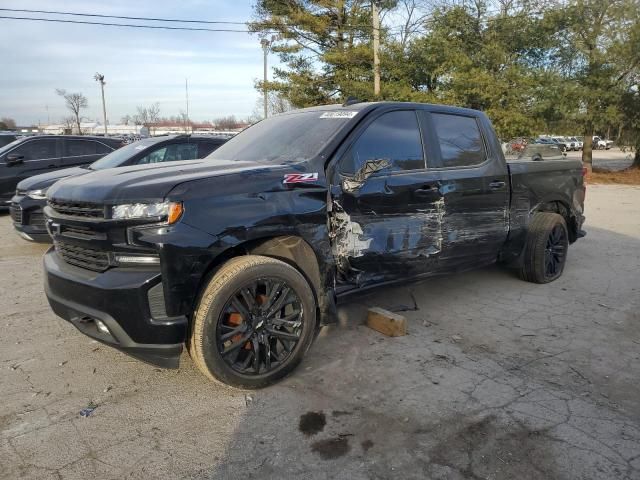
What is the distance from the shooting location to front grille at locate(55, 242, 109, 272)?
2963mm

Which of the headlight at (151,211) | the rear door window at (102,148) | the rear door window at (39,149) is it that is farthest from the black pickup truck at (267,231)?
the rear door window at (39,149)

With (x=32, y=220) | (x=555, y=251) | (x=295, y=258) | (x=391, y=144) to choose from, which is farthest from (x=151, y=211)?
Answer: (x=32, y=220)

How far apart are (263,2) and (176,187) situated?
24.4 metres

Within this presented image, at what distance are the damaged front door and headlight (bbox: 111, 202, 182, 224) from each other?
114cm

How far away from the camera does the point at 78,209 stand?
9.98 ft

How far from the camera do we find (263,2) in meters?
24.5

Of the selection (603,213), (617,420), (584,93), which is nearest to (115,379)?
(617,420)

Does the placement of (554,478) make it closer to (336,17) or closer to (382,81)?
(382,81)

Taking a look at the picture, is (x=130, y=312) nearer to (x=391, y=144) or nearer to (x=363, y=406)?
(x=363, y=406)

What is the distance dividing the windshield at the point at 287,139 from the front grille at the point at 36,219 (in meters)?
3.50

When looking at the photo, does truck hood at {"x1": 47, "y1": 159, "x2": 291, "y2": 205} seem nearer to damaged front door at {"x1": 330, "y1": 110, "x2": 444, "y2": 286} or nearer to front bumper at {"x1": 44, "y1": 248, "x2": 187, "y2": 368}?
front bumper at {"x1": 44, "y1": 248, "x2": 187, "y2": 368}

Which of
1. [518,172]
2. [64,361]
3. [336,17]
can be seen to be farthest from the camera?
[336,17]

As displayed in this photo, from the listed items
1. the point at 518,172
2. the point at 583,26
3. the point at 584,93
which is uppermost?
the point at 583,26

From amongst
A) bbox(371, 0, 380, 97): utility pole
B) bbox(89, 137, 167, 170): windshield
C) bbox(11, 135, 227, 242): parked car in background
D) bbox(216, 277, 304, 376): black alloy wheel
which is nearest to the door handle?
bbox(216, 277, 304, 376): black alloy wheel
